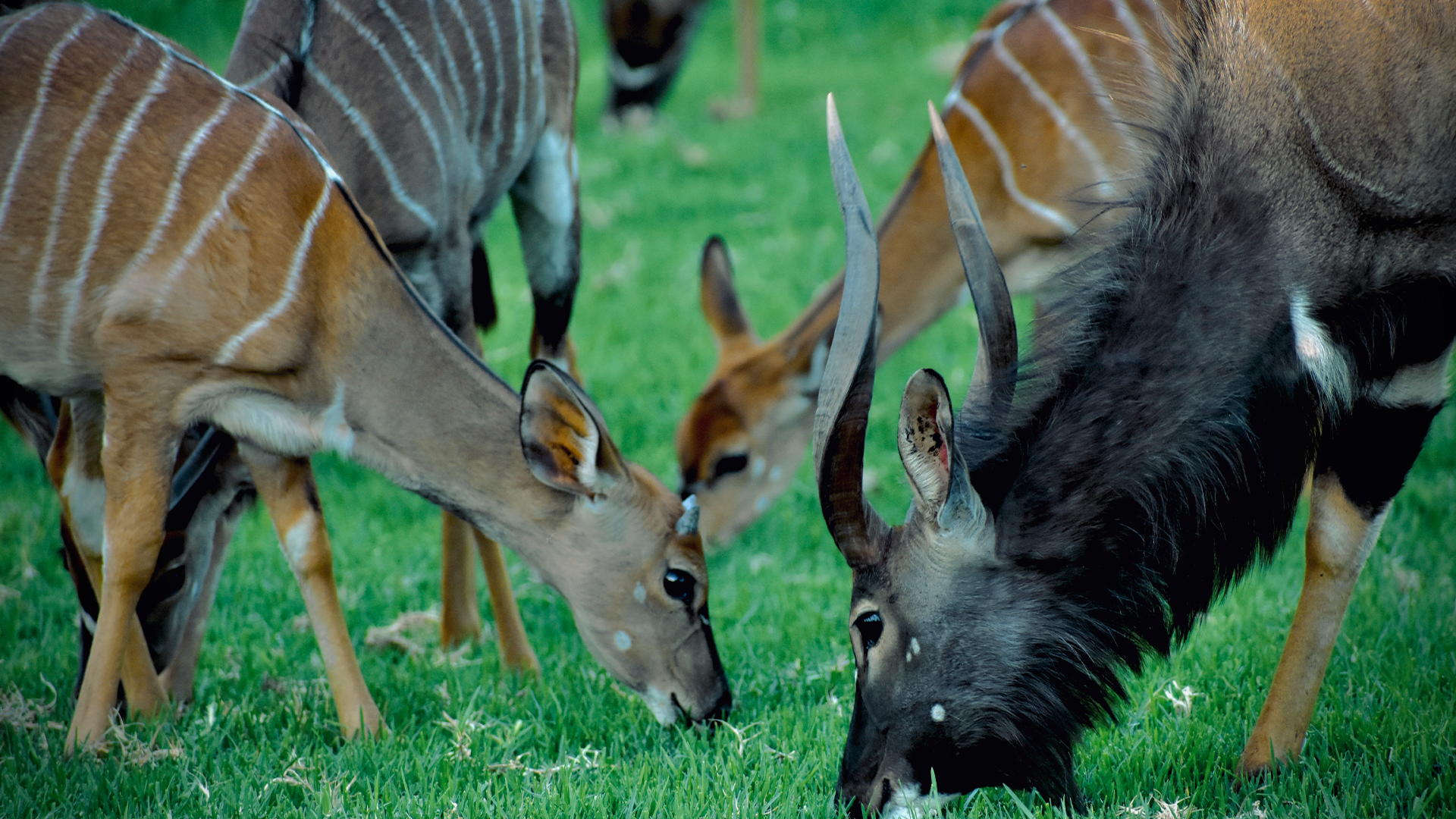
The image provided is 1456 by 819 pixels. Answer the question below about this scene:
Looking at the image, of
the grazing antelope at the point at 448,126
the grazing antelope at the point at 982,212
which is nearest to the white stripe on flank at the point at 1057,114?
the grazing antelope at the point at 982,212

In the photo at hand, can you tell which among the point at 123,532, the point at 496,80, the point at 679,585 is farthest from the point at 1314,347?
the point at 123,532

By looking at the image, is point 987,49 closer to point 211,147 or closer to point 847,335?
point 847,335

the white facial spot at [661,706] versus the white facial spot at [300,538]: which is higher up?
the white facial spot at [300,538]

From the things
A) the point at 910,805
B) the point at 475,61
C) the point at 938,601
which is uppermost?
the point at 475,61

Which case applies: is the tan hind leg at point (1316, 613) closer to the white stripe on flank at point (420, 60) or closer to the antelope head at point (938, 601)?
the antelope head at point (938, 601)

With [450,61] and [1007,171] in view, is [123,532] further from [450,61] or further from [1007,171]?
[1007,171]

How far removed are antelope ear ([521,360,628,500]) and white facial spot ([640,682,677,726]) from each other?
567mm

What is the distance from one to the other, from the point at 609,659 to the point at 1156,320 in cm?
171

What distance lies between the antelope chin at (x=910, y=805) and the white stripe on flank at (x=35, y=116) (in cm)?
252

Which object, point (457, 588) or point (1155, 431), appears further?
point (457, 588)

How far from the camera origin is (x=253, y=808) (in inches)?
118

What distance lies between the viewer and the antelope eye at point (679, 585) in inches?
140

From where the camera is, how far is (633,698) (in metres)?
3.76

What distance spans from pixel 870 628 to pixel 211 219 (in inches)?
73.4
